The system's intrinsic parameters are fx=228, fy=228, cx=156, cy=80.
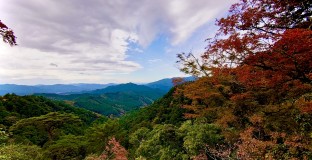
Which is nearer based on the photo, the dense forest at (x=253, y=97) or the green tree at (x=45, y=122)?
the dense forest at (x=253, y=97)

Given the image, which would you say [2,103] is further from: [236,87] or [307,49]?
[307,49]

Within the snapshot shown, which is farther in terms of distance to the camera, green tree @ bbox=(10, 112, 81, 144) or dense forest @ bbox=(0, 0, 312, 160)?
green tree @ bbox=(10, 112, 81, 144)

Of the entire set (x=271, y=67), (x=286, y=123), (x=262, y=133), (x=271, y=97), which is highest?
(x=271, y=67)

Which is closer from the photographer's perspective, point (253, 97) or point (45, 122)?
point (253, 97)

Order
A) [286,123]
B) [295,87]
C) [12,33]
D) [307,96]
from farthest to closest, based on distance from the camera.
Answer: [286,123]
[295,87]
[307,96]
[12,33]

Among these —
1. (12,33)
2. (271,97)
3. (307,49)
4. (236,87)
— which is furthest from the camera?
(236,87)

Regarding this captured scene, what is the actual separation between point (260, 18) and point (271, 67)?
1.88m

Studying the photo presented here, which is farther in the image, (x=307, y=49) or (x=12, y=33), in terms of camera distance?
(x=307, y=49)

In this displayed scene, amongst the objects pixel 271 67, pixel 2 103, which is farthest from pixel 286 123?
pixel 2 103

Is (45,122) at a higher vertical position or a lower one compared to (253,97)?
lower

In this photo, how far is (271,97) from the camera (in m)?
14.2

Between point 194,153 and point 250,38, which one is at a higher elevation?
point 250,38

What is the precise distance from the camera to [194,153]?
16141 mm

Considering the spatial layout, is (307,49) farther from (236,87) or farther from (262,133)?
(262,133)
